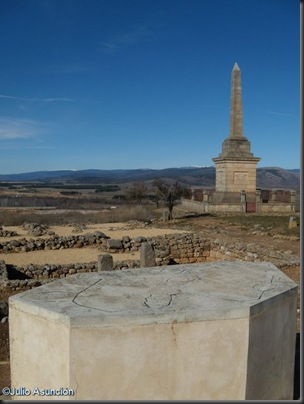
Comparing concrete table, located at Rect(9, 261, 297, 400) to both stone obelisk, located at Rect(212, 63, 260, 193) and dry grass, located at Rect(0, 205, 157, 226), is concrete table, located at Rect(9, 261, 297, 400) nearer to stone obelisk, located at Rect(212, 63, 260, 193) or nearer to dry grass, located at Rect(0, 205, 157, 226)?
stone obelisk, located at Rect(212, 63, 260, 193)

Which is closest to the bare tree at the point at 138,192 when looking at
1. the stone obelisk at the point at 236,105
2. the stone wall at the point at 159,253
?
the stone obelisk at the point at 236,105

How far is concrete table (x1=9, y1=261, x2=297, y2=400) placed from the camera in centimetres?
Result: 300

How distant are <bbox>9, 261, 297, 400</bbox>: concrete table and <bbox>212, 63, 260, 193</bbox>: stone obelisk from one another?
69.6 ft

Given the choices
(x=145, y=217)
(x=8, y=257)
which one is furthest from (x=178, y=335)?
(x=145, y=217)

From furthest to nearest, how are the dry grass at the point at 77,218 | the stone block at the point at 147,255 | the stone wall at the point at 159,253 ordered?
the dry grass at the point at 77,218
the stone wall at the point at 159,253
the stone block at the point at 147,255

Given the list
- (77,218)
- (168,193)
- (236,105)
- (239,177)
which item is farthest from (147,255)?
(77,218)

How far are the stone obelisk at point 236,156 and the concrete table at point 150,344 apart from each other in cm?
2121

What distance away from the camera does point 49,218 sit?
27094 millimetres

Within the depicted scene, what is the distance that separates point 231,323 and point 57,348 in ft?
4.57

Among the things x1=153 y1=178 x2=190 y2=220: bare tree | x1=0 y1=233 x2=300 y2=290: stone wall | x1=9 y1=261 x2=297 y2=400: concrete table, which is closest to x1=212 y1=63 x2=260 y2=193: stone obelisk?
x1=153 y1=178 x2=190 y2=220: bare tree

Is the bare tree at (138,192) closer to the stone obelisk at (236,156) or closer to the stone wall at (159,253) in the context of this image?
the stone obelisk at (236,156)

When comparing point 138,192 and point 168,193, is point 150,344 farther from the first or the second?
point 138,192

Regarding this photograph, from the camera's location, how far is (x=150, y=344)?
307 centimetres

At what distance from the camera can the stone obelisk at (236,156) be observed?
80.1 ft
